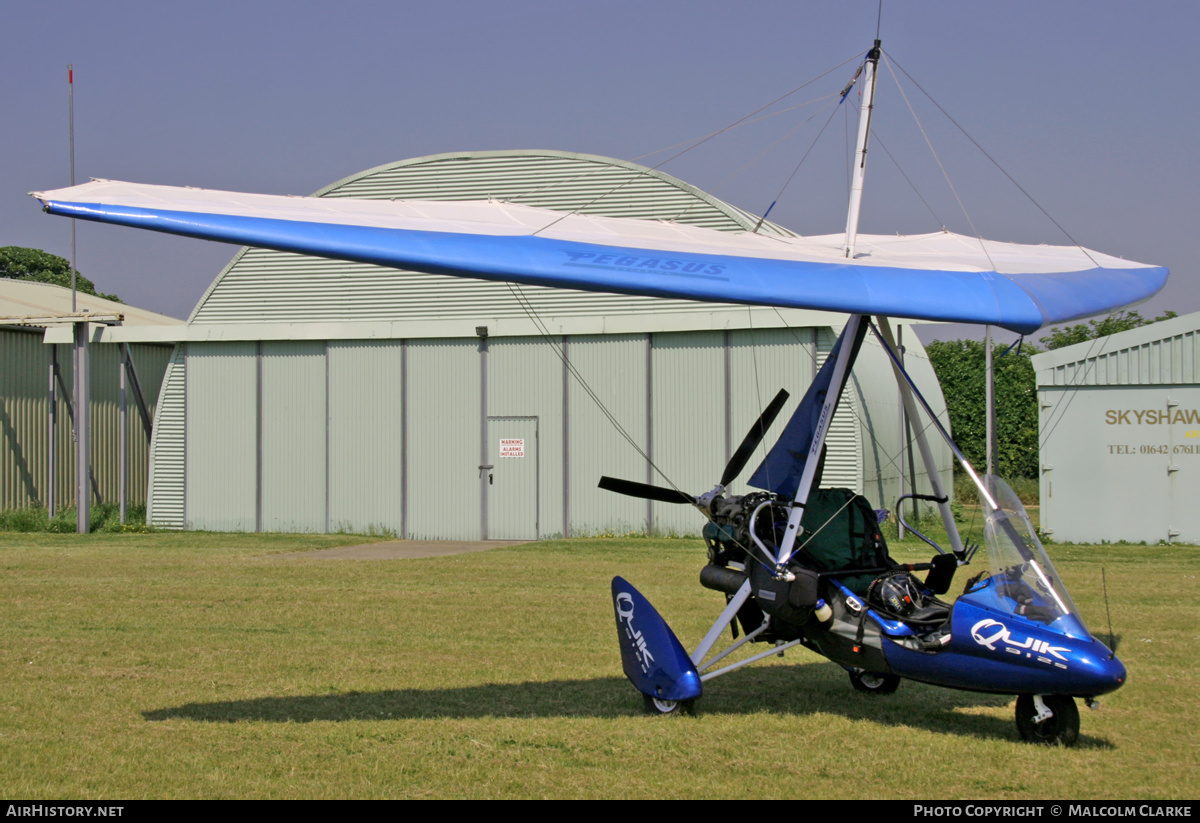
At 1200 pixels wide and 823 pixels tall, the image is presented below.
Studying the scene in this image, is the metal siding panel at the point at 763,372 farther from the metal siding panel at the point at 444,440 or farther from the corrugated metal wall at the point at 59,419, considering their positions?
the corrugated metal wall at the point at 59,419

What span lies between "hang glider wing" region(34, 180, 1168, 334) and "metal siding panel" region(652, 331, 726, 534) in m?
12.9

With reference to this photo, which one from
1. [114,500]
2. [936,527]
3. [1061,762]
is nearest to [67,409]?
[114,500]

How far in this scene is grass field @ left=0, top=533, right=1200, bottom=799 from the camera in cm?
557

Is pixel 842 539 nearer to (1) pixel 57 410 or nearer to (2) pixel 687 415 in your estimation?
(2) pixel 687 415

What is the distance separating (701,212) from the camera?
2127 cm

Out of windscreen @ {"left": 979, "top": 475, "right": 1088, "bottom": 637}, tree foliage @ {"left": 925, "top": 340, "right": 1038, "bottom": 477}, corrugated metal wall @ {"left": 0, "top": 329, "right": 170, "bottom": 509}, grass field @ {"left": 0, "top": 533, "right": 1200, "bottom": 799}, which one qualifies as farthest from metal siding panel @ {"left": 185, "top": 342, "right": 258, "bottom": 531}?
tree foliage @ {"left": 925, "top": 340, "right": 1038, "bottom": 477}

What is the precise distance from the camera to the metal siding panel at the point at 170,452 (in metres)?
23.0

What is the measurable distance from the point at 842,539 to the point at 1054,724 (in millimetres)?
1811

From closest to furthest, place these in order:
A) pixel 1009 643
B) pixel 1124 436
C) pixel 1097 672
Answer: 1. pixel 1097 672
2. pixel 1009 643
3. pixel 1124 436

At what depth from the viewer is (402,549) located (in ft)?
62.8

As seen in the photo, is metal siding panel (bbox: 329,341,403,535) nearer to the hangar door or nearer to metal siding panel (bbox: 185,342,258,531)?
metal siding panel (bbox: 185,342,258,531)

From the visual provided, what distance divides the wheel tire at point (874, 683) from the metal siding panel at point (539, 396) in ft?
43.9

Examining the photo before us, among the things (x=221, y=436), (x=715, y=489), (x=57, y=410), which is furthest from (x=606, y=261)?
(x=57, y=410)

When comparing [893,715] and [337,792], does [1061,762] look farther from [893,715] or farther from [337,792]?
[337,792]
